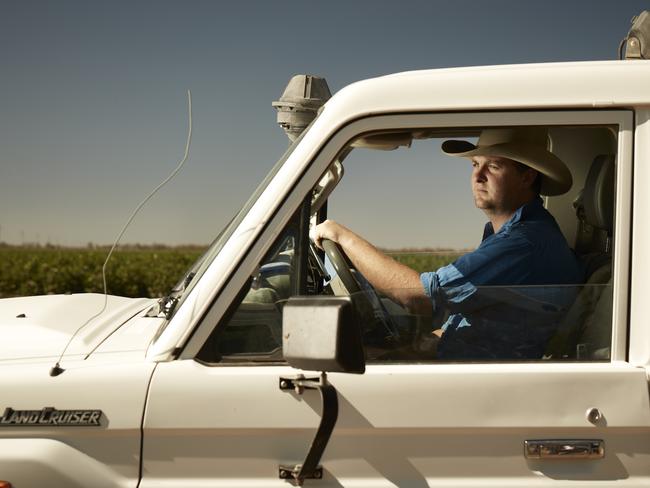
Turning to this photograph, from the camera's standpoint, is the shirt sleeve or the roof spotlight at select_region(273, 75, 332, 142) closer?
the shirt sleeve

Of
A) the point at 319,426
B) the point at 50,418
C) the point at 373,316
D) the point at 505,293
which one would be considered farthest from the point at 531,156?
the point at 50,418

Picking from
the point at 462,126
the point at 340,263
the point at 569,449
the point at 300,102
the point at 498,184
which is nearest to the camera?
the point at 569,449

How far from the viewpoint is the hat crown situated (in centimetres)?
213

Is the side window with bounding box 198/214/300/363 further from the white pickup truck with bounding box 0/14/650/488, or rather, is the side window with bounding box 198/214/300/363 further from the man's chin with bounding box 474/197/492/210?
→ the man's chin with bounding box 474/197/492/210

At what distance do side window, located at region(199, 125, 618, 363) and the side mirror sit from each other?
1.03 feet

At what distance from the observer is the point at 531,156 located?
2.34 meters

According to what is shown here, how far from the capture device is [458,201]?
2.41 m

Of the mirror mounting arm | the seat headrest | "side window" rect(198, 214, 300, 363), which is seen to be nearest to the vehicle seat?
the seat headrest

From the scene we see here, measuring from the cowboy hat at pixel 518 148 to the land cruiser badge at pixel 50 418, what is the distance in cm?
125

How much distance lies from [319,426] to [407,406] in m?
0.27

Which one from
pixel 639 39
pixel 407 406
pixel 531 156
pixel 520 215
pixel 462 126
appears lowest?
pixel 407 406

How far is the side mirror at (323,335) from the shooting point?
1.71 meters

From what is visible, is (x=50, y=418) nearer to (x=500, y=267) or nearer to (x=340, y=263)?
(x=340, y=263)

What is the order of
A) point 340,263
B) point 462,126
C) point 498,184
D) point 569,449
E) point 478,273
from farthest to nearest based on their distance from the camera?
point 340,263 < point 498,184 < point 478,273 < point 462,126 < point 569,449
